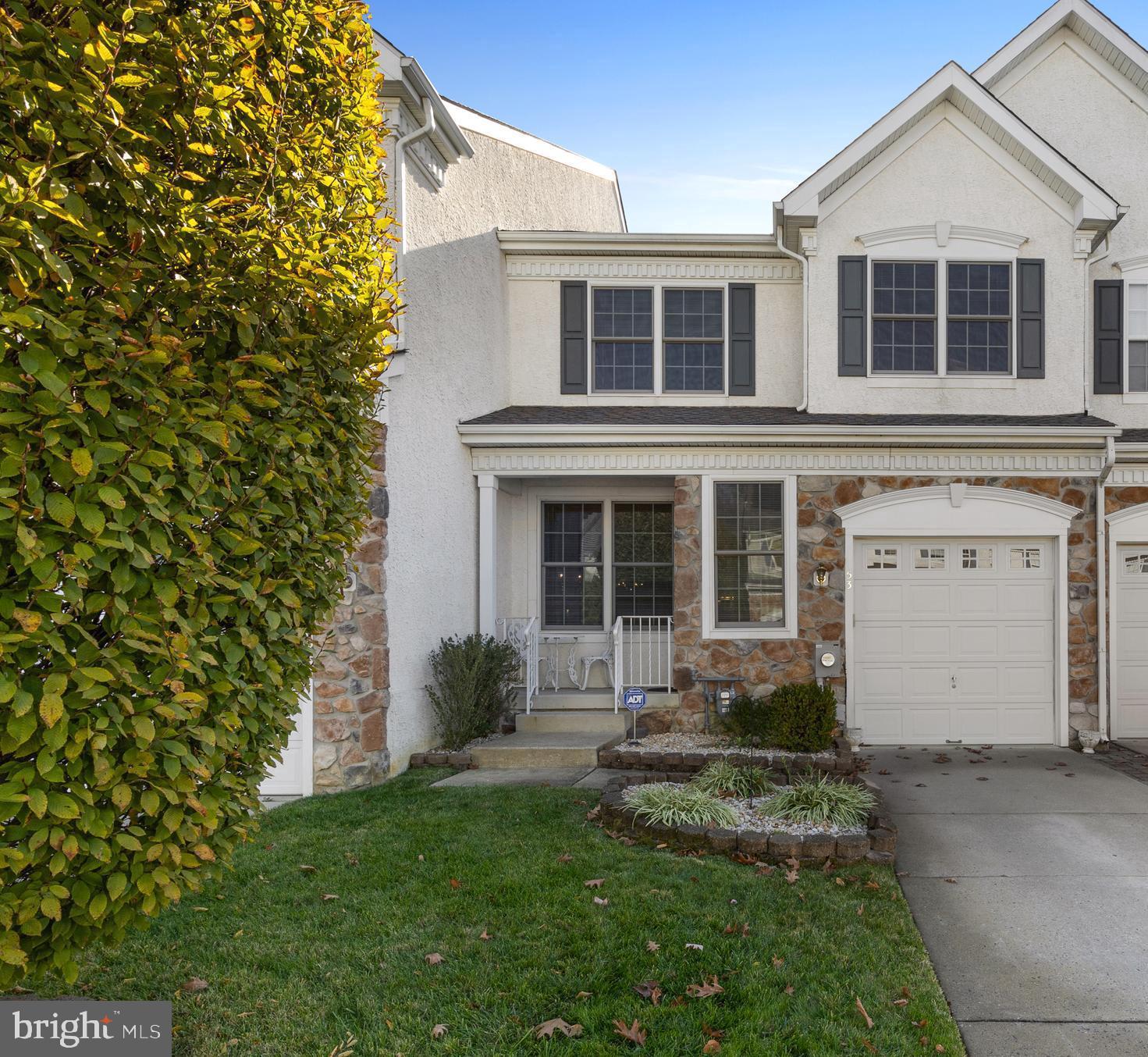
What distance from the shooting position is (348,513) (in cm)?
333

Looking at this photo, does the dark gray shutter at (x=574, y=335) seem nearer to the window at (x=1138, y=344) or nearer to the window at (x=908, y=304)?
the window at (x=908, y=304)

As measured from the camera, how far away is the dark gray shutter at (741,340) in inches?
431

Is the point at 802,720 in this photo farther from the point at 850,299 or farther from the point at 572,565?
the point at 850,299

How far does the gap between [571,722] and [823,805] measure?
395 cm

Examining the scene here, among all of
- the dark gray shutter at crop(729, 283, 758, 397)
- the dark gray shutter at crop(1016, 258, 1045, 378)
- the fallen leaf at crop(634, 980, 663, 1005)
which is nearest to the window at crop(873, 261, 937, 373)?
the dark gray shutter at crop(1016, 258, 1045, 378)

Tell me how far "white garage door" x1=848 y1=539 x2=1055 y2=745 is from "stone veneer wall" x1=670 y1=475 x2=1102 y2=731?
0.27 meters

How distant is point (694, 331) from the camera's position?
36.4 feet

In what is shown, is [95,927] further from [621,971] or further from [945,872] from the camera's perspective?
[945,872]

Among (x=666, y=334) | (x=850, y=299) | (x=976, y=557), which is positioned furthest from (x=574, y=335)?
(x=976, y=557)

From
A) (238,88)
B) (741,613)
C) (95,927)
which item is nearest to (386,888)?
(95,927)

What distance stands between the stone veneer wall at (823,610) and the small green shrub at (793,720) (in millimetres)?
617

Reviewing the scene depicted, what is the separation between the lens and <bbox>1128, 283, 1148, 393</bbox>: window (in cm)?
1050

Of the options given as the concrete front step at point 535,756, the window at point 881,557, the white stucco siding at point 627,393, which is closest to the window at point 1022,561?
the window at point 881,557

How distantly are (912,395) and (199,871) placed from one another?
31.4ft
